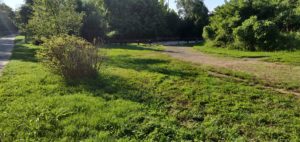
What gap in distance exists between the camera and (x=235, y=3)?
2441 cm

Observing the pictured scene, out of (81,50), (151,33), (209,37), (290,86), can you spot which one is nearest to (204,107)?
(290,86)

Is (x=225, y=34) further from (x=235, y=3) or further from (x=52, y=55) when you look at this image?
(x=52, y=55)

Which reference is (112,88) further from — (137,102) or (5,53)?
(5,53)

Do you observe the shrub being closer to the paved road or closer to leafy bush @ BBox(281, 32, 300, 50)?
leafy bush @ BBox(281, 32, 300, 50)

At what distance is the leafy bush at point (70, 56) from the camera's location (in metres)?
8.52

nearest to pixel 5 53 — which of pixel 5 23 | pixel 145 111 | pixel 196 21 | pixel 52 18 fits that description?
pixel 52 18

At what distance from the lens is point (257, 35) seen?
19.3m

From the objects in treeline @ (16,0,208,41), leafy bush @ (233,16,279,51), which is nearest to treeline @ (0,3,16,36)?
treeline @ (16,0,208,41)

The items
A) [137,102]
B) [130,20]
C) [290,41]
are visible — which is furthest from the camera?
[130,20]

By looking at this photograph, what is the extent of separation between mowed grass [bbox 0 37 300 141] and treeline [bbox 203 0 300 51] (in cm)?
1159

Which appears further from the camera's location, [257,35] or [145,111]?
[257,35]

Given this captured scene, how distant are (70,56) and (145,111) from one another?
12.4 feet

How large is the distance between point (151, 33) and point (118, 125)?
3743cm

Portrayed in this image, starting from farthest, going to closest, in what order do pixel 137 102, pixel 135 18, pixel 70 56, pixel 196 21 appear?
pixel 196 21 < pixel 135 18 < pixel 70 56 < pixel 137 102
